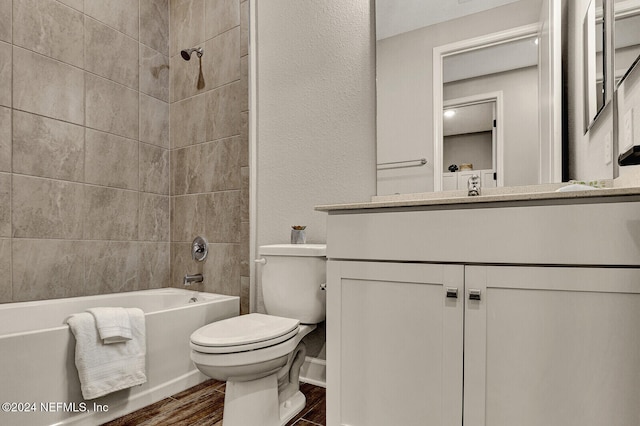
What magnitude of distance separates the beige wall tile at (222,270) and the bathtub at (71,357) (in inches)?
3.9

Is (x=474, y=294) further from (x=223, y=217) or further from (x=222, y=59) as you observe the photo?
(x=222, y=59)

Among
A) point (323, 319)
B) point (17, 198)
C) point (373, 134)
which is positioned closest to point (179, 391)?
point (323, 319)

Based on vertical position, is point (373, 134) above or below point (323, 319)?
above

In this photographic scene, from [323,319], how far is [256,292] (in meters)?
0.63

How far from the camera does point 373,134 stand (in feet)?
6.21

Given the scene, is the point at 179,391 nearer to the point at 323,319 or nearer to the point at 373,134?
the point at 323,319

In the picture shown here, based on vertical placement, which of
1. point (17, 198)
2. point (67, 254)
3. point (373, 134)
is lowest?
point (67, 254)

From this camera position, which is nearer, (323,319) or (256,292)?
(323,319)

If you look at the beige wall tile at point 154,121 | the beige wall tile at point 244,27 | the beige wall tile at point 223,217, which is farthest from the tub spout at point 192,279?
→ the beige wall tile at point 244,27

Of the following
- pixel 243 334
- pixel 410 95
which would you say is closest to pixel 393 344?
pixel 243 334

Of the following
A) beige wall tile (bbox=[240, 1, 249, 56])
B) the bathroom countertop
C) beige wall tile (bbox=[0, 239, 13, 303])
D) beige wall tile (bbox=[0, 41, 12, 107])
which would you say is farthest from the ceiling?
beige wall tile (bbox=[0, 239, 13, 303])

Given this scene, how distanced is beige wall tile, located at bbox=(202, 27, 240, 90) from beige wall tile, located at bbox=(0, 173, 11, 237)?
132 cm

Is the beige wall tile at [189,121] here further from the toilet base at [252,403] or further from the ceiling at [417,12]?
the toilet base at [252,403]

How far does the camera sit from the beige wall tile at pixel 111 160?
229 cm
